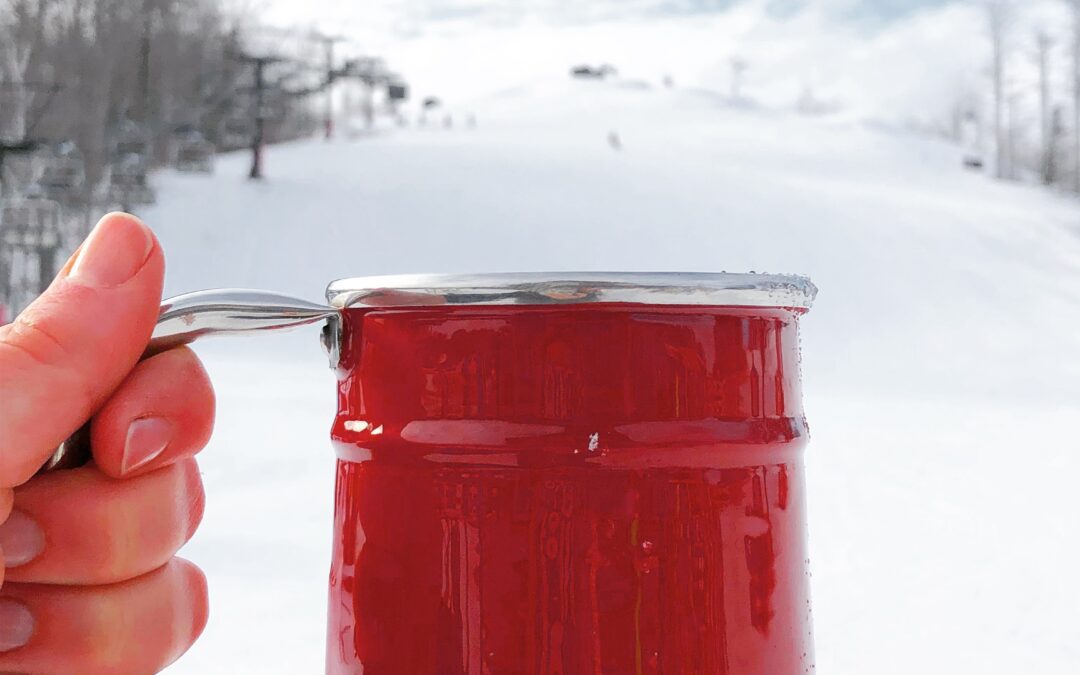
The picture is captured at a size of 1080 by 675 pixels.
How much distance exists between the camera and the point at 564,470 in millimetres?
824

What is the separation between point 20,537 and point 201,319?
24cm

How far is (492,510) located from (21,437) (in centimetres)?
38

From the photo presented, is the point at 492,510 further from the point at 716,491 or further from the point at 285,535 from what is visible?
the point at 285,535

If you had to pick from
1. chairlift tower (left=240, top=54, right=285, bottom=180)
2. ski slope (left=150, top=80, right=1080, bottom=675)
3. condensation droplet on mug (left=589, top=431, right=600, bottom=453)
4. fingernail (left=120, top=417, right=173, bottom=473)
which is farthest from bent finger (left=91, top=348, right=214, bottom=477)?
chairlift tower (left=240, top=54, right=285, bottom=180)

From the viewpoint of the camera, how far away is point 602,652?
2.70 ft

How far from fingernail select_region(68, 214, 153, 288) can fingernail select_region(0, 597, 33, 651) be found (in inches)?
12.1

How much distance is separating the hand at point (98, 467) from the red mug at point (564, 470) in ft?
0.14

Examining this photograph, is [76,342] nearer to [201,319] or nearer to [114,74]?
[201,319]

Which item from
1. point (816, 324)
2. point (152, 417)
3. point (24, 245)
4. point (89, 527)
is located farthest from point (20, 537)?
point (24, 245)

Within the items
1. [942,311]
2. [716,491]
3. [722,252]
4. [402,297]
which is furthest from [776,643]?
[722,252]

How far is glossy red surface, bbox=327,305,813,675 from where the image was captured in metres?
0.82

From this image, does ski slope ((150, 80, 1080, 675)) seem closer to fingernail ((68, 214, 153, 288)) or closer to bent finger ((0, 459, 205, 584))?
bent finger ((0, 459, 205, 584))

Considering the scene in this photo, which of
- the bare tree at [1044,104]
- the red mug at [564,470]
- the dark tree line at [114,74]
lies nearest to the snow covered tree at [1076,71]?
the bare tree at [1044,104]

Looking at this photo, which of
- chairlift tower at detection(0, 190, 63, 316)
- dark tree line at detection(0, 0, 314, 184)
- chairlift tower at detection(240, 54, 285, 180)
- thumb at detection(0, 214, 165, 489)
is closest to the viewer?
thumb at detection(0, 214, 165, 489)
